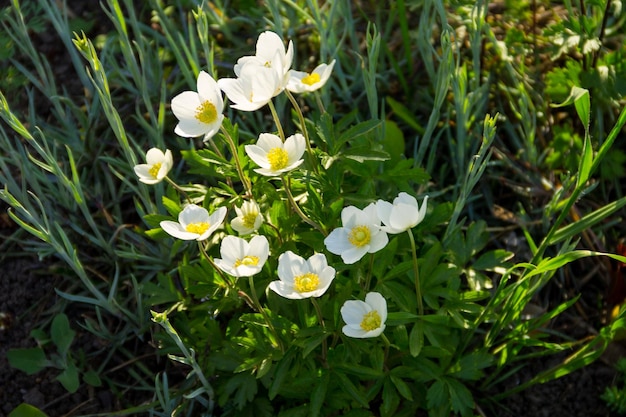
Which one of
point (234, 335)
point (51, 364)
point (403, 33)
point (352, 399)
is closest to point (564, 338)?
point (352, 399)

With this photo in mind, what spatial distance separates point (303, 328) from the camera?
6.05 feet

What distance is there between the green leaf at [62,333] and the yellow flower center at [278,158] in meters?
0.92

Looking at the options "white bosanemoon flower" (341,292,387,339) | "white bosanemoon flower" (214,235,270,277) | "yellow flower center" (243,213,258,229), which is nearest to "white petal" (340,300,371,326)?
"white bosanemoon flower" (341,292,387,339)

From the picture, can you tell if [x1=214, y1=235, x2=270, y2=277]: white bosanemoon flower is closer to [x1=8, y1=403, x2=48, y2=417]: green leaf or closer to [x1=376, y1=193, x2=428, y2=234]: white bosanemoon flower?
[x1=376, y1=193, x2=428, y2=234]: white bosanemoon flower

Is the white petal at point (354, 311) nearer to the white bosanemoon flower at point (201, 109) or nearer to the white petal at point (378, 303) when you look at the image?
the white petal at point (378, 303)

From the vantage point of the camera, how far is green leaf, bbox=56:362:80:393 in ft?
7.18

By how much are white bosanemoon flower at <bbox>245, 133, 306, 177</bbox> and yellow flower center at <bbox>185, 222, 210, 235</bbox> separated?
0.18m

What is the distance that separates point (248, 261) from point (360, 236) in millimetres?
251

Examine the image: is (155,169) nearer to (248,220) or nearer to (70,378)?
(248,220)

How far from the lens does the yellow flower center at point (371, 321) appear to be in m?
1.67

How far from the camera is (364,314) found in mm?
1699

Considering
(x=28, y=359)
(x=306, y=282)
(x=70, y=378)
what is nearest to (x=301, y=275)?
(x=306, y=282)

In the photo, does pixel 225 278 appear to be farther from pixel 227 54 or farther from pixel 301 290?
pixel 227 54

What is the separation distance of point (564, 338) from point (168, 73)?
1.66 metres
